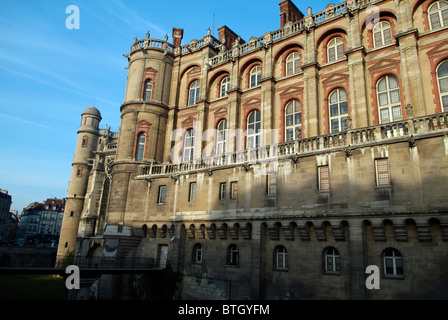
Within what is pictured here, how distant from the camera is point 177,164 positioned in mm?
28797

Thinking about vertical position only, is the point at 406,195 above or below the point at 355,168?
below

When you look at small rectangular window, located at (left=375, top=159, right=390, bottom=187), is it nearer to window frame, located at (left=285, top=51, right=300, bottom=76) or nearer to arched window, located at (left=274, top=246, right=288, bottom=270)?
arched window, located at (left=274, top=246, right=288, bottom=270)

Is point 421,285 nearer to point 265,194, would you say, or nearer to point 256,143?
point 265,194

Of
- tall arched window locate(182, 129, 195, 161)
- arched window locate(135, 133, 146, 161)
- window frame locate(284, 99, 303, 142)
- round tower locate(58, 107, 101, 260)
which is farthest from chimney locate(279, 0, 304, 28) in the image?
round tower locate(58, 107, 101, 260)

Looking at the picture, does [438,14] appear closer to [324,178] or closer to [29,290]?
[324,178]

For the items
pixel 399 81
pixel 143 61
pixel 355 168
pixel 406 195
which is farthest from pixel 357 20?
pixel 143 61

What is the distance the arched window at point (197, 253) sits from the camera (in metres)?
25.6

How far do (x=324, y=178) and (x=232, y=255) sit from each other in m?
8.62

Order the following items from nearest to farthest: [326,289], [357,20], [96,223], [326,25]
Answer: [326,289], [357,20], [326,25], [96,223]

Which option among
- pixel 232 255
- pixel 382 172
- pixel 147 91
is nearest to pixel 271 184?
pixel 232 255

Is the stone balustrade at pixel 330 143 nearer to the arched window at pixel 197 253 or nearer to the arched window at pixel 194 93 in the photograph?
the arched window at pixel 197 253

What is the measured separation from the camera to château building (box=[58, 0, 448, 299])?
16.9 m

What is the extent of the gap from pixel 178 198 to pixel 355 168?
14476 millimetres

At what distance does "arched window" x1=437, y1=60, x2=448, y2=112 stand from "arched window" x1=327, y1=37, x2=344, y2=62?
6.56 meters
